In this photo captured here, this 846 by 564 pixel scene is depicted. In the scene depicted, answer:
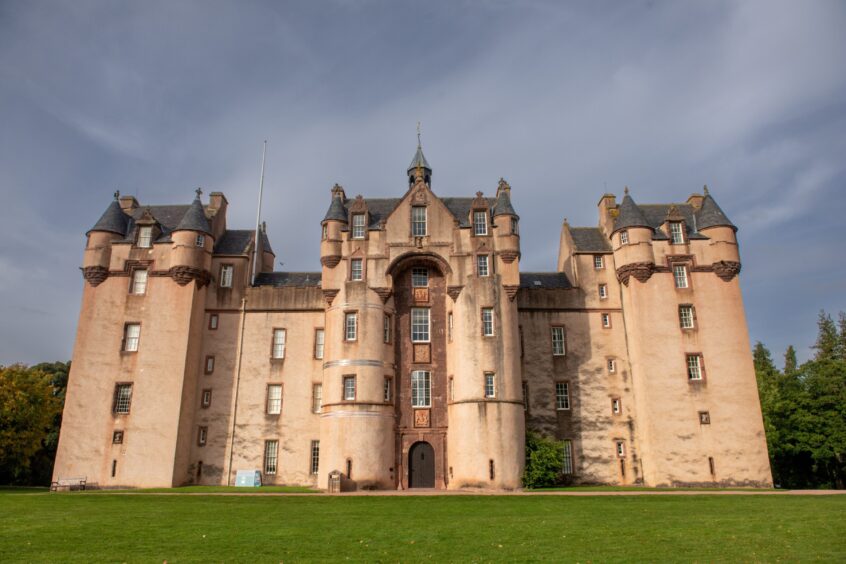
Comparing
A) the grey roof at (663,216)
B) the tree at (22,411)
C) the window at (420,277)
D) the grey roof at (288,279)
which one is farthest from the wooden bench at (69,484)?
the grey roof at (663,216)

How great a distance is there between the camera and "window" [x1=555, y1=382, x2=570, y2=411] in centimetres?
4297

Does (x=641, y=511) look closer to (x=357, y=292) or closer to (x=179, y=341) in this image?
(x=357, y=292)

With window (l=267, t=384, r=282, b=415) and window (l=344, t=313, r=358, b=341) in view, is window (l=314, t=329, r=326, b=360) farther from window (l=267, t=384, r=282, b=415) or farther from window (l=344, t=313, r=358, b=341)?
window (l=344, t=313, r=358, b=341)

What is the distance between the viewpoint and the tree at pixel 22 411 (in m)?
45.4

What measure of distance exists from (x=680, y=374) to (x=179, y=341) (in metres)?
35.8

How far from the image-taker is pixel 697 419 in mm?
39781

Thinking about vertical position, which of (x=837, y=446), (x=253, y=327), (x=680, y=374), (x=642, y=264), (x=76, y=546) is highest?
(x=642, y=264)

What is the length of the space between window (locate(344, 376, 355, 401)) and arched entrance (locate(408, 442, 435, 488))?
18.0 feet

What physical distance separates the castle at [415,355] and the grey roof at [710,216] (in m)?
0.18


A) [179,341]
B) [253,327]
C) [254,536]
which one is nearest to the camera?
[254,536]

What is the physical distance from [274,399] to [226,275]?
10639mm

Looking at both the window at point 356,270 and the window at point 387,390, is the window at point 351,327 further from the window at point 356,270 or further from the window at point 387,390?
the window at point 387,390

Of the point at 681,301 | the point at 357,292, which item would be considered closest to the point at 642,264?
the point at 681,301

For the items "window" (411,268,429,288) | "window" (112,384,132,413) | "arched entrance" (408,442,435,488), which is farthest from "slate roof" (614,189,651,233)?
"window" (112,384,132,413)
